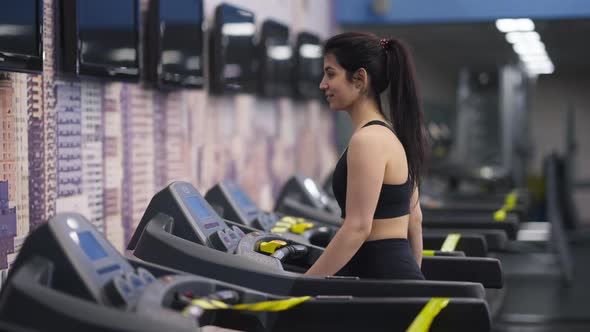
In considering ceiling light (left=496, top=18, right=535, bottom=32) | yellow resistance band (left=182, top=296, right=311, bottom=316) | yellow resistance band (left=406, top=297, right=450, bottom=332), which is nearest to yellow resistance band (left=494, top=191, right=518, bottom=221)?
ceiling light (left=496, top=18, right=535, bottom=32)

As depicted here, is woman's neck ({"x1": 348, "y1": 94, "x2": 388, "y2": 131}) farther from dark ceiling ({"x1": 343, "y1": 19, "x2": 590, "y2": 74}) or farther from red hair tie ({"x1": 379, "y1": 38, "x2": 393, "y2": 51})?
dark ceiling ({"x1": 343, "y1": 19, "x2": 590, "y2": 74})

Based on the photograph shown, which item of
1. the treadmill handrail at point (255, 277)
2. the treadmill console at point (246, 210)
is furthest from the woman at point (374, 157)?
the treadmill console at point (246, 210)

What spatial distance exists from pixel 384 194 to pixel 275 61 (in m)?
2.88

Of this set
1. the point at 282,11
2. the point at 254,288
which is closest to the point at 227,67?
the point at 282,11

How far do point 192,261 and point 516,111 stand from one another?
31.7ft

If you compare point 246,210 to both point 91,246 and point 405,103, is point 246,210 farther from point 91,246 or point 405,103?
point 91,246

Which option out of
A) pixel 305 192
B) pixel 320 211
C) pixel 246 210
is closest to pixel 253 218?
pixel 246 210

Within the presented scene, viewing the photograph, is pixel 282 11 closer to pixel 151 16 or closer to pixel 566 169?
pixel 151 16

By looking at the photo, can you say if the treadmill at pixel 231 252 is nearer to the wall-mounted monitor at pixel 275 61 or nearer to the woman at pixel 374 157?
the woman at pixel 374 157

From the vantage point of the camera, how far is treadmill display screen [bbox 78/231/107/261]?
2.12 metres

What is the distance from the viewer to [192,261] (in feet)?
8.80

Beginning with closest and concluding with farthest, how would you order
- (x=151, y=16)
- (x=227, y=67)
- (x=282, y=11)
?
(x=151, y=16)
(x=227, y=67)
(x=282, y=11)

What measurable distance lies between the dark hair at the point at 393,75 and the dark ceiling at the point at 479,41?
4.23 m

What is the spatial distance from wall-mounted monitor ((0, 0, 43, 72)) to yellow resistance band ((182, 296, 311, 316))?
3.07 feet
